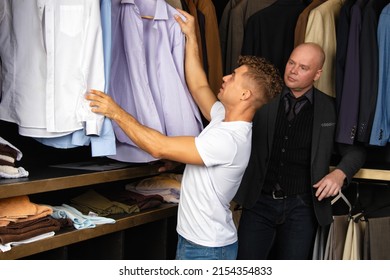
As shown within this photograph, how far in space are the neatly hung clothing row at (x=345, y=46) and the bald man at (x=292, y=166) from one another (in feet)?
0.59

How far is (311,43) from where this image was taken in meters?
3.13

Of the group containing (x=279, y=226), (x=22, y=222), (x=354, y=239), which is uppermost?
(x=22, y=222)

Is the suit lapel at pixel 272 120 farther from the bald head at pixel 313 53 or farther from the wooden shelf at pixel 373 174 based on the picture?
the wooden shelf at pixel 373 174

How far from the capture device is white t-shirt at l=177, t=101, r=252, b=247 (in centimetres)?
247

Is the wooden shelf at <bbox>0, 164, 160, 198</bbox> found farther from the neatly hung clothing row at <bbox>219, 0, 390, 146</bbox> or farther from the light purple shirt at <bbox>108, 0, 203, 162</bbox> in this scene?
the neatly hung clothing row at <bbox>219, 0, 390, 146</bbox>

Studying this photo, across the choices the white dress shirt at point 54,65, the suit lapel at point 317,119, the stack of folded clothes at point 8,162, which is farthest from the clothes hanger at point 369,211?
the stack of folded clothes at point 8,162

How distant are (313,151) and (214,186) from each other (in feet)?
2.53

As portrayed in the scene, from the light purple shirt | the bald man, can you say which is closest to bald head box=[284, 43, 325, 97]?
the bald man

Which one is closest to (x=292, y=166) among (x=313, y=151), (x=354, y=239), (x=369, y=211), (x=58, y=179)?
(x=313, y=151)

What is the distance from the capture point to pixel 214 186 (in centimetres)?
253

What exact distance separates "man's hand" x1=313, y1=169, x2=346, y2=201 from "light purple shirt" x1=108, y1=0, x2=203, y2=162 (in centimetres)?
67

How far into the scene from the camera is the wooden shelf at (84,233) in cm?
244

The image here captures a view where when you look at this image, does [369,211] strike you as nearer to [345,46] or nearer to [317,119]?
[317,119]
